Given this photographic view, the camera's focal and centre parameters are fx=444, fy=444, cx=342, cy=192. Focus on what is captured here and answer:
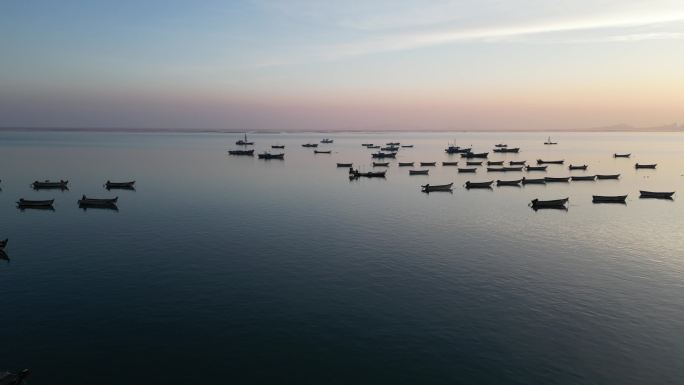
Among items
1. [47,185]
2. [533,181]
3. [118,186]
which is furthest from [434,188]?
[47,185]

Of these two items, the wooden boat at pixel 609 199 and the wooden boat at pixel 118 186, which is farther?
the wooden boat at pixel 118 186

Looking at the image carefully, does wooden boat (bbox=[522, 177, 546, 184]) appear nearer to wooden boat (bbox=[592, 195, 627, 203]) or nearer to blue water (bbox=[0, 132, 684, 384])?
wooden boat (bbox=[592, 195, 627, 203])

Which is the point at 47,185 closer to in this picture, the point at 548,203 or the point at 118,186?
the point at 118,186

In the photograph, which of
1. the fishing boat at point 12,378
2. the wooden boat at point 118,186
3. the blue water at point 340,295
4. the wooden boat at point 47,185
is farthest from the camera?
the wooden boat at point 118,186

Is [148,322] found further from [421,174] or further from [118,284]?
[421,174]

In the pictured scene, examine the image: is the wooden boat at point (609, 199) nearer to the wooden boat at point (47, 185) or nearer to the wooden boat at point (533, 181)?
the wooden boat at point (533, 181)

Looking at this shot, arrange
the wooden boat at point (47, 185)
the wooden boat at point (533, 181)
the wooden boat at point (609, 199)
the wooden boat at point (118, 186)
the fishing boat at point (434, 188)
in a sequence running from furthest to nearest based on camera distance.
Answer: the wooden boat at point (533, 181), the wooden boat at point (118, 186), the fishing boat at point (434, 188), the wooden boat at point (47, 185), the wooden boat at point (609, 199)

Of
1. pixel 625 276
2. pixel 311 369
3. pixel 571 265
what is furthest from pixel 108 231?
pixel 625 276

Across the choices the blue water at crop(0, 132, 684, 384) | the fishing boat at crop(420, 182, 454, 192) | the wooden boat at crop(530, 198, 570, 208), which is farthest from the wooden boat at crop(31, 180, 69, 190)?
the wooden boat at crop(530, 198, 570, 208)

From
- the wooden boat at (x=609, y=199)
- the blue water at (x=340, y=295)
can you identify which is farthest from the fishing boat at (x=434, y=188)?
the wooden boat at (x=609, y=199)
